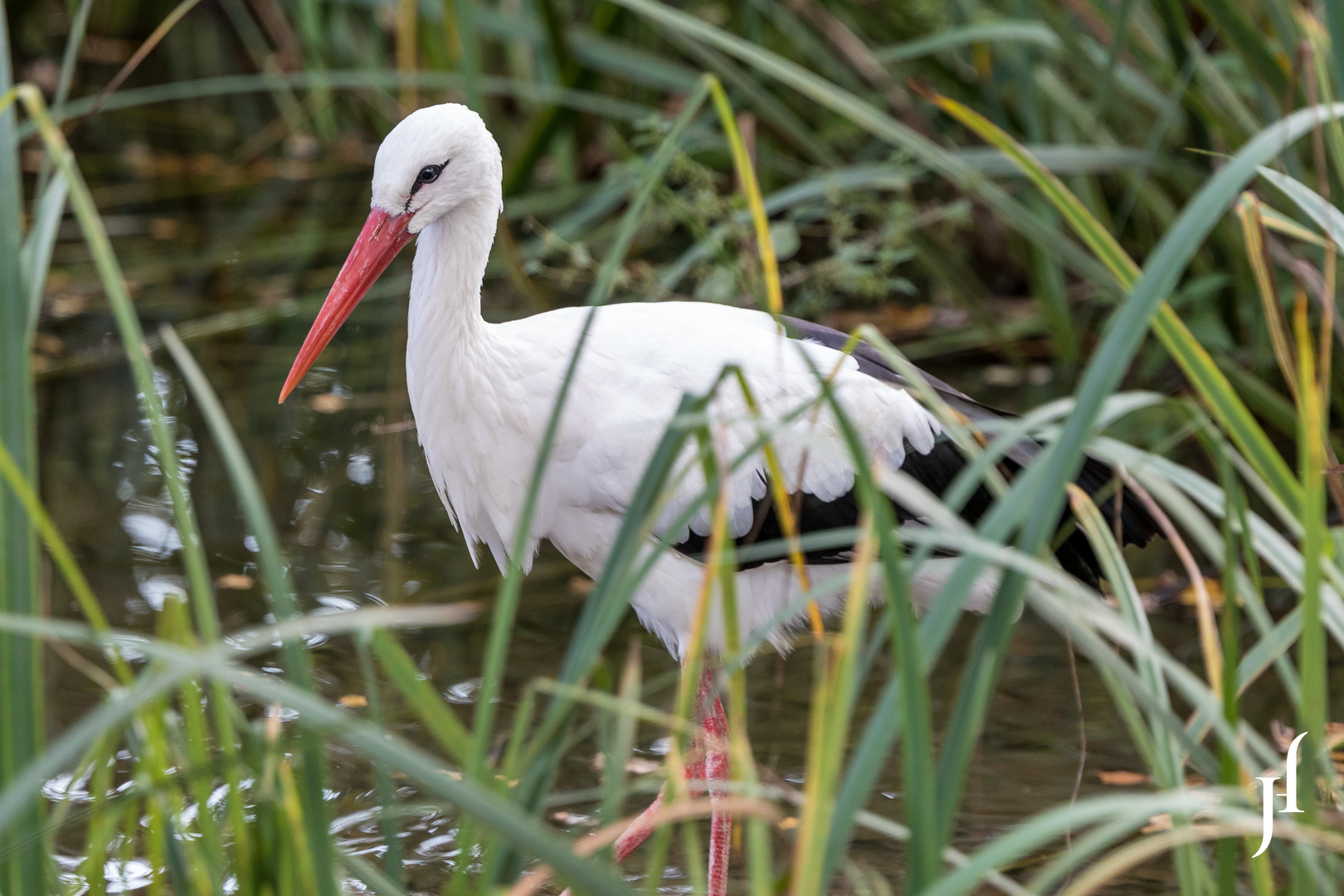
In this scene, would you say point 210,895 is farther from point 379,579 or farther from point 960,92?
point 960,92

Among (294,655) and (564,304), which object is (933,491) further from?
(564,304)

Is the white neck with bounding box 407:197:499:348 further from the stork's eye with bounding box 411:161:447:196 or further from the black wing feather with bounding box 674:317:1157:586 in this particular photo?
the black wing feather with bounding box 674:317:1157:586

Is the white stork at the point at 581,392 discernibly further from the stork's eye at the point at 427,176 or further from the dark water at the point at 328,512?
the dark water at the point at 328,512

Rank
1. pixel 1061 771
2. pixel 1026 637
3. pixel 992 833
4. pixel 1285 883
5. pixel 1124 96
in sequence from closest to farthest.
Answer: pixel 1285 883 → pixel 992 833 → pixel 1061 771 → pixel 1026 637 → pixel 1124 96

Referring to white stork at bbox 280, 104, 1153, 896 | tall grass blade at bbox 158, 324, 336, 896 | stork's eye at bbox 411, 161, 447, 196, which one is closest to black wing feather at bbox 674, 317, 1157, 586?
white stork at bbox 280, 104, 1153, 896

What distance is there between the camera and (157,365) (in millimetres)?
5262

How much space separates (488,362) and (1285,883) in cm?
175

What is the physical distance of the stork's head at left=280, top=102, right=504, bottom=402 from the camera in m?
2.66

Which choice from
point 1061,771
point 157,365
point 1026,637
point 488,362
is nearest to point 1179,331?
point 488,362

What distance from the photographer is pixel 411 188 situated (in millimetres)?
2703

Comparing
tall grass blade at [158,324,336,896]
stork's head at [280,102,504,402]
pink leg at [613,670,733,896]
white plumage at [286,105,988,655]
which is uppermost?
stork's head at [280,102,504,402]

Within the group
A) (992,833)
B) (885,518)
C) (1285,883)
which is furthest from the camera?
(992,833)

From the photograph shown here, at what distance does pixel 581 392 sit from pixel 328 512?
1.73 m

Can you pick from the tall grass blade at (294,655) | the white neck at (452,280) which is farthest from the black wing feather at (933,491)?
the tall grass blade at (294,655)
